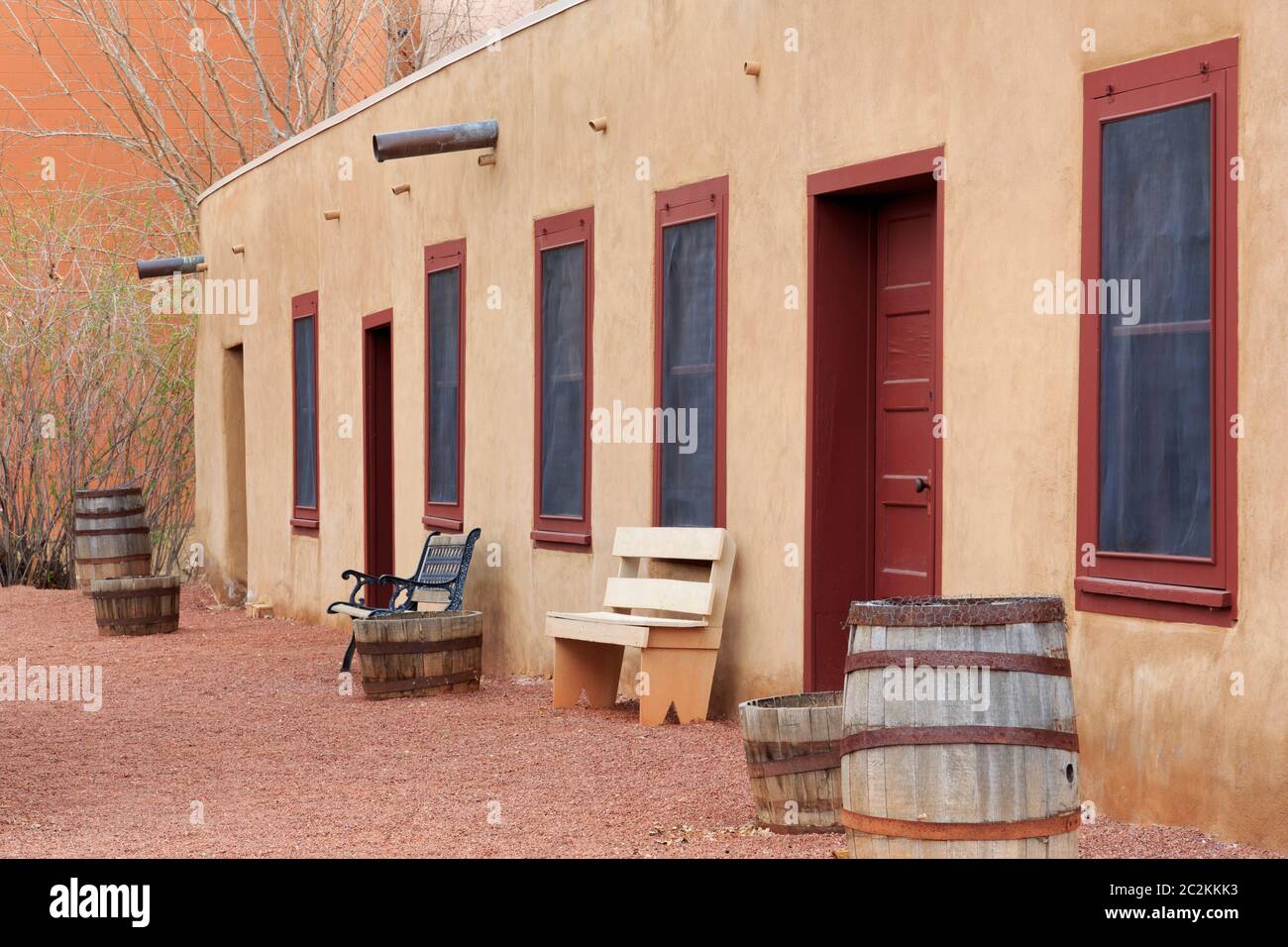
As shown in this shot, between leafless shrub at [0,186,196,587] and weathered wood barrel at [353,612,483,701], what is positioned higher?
leafless shrub at [0,186,196,587]

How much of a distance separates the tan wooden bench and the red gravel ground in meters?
0.15

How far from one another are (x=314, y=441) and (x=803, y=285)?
743 cm

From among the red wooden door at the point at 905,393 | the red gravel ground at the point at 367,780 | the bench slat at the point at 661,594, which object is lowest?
the red gravel ground at the point at 367,780

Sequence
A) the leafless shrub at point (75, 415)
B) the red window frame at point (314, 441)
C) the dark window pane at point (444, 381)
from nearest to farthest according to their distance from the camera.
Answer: the dark window pane at point (444, 381), the red window frame at point (314, 441), the leafless shrub at point (75, 415)

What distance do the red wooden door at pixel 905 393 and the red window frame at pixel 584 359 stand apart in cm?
225

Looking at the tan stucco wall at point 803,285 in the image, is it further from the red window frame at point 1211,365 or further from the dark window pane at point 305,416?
the dark window pane at point 305,416

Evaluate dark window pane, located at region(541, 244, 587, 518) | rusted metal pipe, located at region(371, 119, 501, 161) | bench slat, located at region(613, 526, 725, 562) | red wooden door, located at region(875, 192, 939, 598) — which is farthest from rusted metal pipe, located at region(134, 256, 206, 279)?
red wooden door, located at region(875, 192, 939, 598)

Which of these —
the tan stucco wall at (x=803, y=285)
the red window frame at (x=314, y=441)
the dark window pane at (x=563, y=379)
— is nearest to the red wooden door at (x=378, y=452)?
the tan stucco wall at (x=803, y=285)

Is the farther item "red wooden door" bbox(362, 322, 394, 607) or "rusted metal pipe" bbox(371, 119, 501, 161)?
"red wooden door" bbox(362, 322, 394, 607)

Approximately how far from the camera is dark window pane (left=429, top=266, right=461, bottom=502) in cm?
1115

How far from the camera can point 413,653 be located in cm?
916

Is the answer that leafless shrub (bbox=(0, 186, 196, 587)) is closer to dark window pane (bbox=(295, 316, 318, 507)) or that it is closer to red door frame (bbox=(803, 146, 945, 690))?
dark window pane (bbox=(295, 316, 318, 507))

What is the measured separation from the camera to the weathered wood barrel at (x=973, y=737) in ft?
13.5
